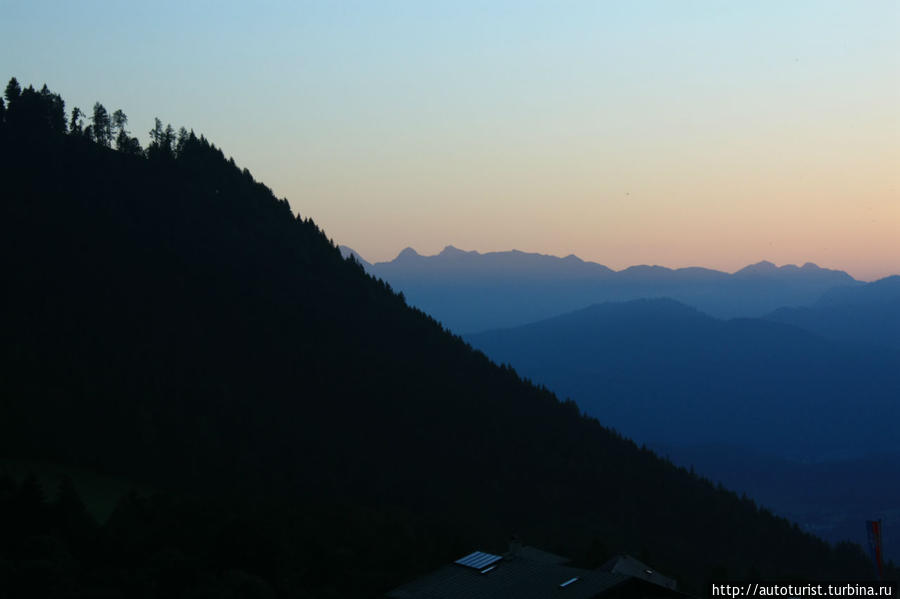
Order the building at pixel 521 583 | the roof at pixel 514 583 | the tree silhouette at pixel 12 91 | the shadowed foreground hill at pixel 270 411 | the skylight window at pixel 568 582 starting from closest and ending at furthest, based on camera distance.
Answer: the building at pixel 521 583, the roof at pixel 514 583, the skylight window at pixel 568 582, the shadowed foreground hill at pixel 270 411, the tree silhouette at pixel 12 91

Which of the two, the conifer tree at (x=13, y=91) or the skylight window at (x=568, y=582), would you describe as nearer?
the skylight window at (x=568, y=582)

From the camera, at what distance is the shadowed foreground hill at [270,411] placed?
12369 cm

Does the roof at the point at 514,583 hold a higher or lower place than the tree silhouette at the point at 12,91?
lower

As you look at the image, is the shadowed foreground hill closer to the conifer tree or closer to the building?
the conifer tree

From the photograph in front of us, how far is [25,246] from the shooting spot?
15400 centimetres

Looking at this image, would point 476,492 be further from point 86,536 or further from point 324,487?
point 86,536

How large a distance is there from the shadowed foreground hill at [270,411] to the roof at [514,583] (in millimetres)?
35444

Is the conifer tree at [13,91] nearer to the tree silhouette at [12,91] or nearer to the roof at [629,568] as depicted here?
the tree silhouette at [12,91]

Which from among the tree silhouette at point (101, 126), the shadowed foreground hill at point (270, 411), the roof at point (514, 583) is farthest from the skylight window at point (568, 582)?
the tree silhouette at point (101, 126)

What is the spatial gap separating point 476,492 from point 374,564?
7768 centimetres

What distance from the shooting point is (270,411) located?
158625 mm

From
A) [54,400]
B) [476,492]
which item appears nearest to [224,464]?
[54,400]

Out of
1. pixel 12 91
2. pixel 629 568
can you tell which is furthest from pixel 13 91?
pixel 629 568

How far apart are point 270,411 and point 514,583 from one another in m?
116
